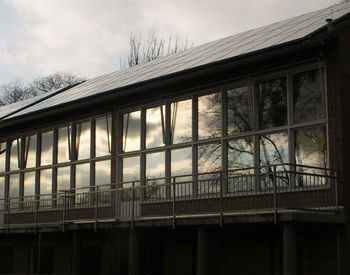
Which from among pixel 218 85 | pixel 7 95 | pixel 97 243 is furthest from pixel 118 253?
pixel 7 95

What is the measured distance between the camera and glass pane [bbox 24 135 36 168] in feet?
75.2

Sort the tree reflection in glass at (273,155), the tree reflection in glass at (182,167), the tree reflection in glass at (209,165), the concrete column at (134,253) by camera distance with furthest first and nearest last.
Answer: the tree reflection in glass at (182,167) < the concrete column at (134,253) < the tree reflection in glass at (209,165) < the tree reflection in glass at (273,155)

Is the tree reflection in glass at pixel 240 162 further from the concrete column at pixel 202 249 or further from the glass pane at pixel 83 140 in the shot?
the glass pane at pixel 83 140

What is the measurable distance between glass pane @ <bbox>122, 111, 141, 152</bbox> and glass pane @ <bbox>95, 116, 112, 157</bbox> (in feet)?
2.31

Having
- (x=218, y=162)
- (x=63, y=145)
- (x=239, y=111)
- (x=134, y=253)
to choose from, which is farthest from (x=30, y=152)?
(x=239, y=111)

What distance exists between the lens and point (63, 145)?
21.7 metres

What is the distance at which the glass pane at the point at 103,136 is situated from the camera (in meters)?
19.9

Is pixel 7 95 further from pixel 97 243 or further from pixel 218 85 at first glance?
pixel 218 85

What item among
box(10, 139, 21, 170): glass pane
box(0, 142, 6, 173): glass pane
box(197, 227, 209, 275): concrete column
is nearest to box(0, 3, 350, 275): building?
box(197, 227, 209, 275): concrete column

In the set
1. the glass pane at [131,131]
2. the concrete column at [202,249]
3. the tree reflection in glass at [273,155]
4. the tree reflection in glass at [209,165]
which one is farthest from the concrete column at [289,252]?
the glass pane at [131,131]

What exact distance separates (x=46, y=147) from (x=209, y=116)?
7603 mm

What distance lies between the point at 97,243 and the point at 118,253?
0.98 meters

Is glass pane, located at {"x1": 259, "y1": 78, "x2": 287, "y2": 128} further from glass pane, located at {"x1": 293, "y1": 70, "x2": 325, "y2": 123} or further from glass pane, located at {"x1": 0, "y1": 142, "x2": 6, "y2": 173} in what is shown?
glass pane, located at {"x1": 0, "y1": 142, "x2": 6, "y2": 173}

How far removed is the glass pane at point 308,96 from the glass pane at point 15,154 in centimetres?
1174
